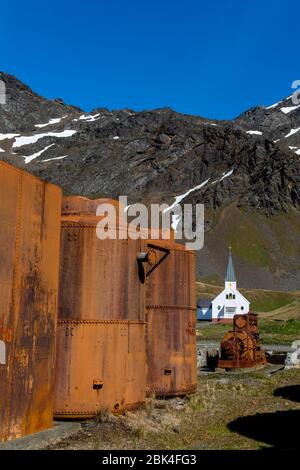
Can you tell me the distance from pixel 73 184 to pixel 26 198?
158522mm

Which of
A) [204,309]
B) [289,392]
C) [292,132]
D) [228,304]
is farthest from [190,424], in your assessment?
[292,132]

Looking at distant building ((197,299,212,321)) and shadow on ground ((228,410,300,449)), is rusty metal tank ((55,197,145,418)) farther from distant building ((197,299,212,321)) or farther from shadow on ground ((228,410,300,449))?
distant building ((197,299,212,321))

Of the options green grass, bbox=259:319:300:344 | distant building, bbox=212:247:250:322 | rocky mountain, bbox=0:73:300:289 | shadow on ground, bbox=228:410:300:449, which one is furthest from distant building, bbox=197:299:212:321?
shadow on ground, bbox=228:410:300:449

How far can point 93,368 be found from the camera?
34.4ft

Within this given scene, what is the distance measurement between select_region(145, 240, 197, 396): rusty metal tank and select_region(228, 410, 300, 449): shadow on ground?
2.11 m

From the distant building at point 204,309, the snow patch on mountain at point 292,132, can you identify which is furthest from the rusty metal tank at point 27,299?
the snow patch on mountain at point 292,132

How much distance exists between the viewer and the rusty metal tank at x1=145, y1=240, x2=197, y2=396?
504 inches

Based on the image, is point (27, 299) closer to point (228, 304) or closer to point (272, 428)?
point (272, 428)

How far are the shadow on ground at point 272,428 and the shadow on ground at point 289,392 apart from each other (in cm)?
195

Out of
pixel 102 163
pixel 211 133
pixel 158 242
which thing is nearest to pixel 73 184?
pixel 102 163

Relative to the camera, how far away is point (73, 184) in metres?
166

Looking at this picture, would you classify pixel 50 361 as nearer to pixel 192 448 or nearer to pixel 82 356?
pixel 82 356

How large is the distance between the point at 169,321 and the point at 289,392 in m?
4.92

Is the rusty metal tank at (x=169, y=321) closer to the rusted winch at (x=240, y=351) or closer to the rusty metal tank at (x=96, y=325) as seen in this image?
the rusty metal tank at (x=96, y=325)
